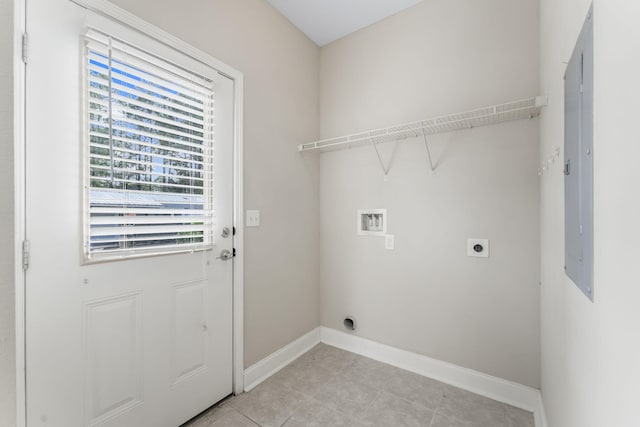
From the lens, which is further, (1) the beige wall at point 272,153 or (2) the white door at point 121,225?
(1) the beige wall at point 272,153

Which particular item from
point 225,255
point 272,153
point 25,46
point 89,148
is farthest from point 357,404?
point 25,46

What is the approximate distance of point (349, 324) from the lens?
2439 millimetres

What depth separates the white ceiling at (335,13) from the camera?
2.09 m

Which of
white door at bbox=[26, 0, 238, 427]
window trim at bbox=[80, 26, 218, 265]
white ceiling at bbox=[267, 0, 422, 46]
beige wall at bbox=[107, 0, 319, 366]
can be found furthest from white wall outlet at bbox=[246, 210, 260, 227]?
white ceiling at bbox=[267, 0, 422, 46]

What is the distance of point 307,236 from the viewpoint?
8.16 ft

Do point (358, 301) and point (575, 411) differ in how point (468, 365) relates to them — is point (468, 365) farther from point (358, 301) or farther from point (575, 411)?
point (575, 411)

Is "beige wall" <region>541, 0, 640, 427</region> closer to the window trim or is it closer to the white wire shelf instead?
the white wire shelf

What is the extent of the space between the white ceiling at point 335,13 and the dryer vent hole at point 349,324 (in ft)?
8.45

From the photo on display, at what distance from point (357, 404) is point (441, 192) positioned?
1556mm

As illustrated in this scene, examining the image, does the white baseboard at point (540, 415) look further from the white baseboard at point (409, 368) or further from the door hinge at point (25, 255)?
the door hinge at point (25, 255)

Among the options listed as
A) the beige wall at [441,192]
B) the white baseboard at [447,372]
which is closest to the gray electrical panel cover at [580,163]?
the beige wall at [441,192]

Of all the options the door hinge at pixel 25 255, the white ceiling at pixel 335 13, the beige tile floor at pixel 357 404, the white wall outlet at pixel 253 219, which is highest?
the white ceiling at pixel 335 13

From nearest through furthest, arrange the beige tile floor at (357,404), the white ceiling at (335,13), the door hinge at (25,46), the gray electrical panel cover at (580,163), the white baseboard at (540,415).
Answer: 1. the gray electrical panel cover at (580,163)
2. the door hinge at (25,46)
3. the white baseboard at (540,415)
4. the beige tile floor at (357,404)
5. the white ceiling at (335,13)

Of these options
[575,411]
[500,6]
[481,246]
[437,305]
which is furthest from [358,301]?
[500,6]
